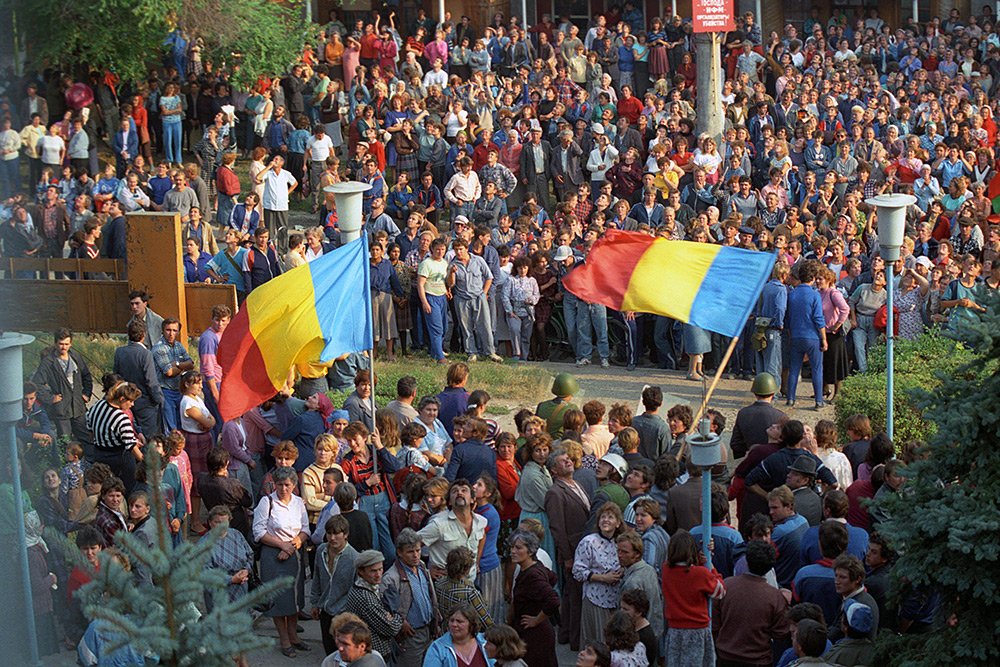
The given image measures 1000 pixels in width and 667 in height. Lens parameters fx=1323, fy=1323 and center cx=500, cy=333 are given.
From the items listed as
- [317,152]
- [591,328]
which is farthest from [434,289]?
[317,152]

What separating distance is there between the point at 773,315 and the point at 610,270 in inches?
176

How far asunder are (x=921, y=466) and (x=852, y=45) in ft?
74.9

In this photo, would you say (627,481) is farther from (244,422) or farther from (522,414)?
(244,422)

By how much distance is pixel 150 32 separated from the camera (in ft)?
74.6

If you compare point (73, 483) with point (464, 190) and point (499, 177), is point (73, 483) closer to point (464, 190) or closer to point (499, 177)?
point (464, 190)

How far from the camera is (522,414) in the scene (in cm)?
1097

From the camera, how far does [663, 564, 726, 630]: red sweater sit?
324 inches

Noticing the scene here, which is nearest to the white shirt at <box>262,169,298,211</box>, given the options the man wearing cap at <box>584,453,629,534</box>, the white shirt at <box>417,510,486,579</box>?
the man wearing cap at <box>584,453,629,534</box>

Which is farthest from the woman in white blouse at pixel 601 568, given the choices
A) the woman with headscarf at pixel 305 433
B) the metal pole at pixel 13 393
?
the metal pole at pixel 13 393

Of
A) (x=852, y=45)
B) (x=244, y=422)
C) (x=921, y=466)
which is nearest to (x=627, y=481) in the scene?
(x=921, y=466)

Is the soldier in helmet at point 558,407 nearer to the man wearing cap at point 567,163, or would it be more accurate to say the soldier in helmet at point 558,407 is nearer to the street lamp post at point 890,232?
the street lamp post at point 890,232

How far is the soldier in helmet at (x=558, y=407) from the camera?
1145 cm

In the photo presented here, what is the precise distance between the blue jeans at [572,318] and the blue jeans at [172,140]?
29.6 feet

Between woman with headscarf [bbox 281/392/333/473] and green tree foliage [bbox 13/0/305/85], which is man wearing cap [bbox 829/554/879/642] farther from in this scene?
green tree foliage [bbox 13/0/305/85]
